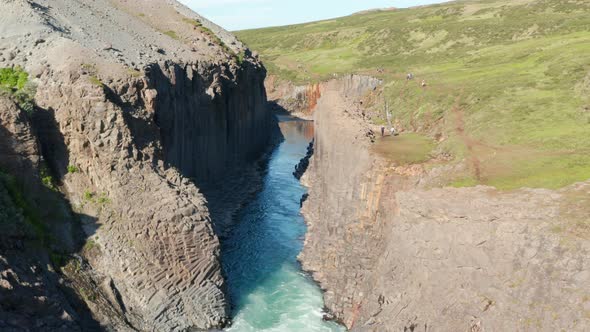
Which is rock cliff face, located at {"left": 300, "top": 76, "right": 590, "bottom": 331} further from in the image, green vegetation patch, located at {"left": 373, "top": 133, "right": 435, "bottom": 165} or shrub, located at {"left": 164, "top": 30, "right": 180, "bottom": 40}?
shrub, located at {"left": 164, "top": 30, "right": 180, "bottom": 40}

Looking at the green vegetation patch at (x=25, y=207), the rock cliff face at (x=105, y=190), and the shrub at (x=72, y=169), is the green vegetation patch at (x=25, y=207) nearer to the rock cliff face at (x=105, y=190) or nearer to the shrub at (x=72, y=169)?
the rock cliff face at (x=105, y=190)

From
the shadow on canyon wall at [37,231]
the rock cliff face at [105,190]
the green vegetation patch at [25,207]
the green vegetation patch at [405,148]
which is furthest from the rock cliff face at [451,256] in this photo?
the green vegetation patch at [25,207]

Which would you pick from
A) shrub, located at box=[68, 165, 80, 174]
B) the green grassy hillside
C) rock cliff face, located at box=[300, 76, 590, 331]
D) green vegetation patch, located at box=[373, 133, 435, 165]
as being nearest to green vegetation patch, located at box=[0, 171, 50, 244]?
shrub, located at box=[68, 165, 80, 174]

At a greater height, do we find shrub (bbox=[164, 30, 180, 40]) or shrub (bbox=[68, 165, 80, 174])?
shrub (bbox=[164, 30, 180, 40])

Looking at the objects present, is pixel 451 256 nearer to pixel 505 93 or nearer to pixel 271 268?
pixel 271 268

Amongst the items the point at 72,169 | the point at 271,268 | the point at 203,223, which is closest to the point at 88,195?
the point at 72,169

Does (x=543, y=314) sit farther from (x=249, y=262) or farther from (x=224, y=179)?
(x=224, y=179)
